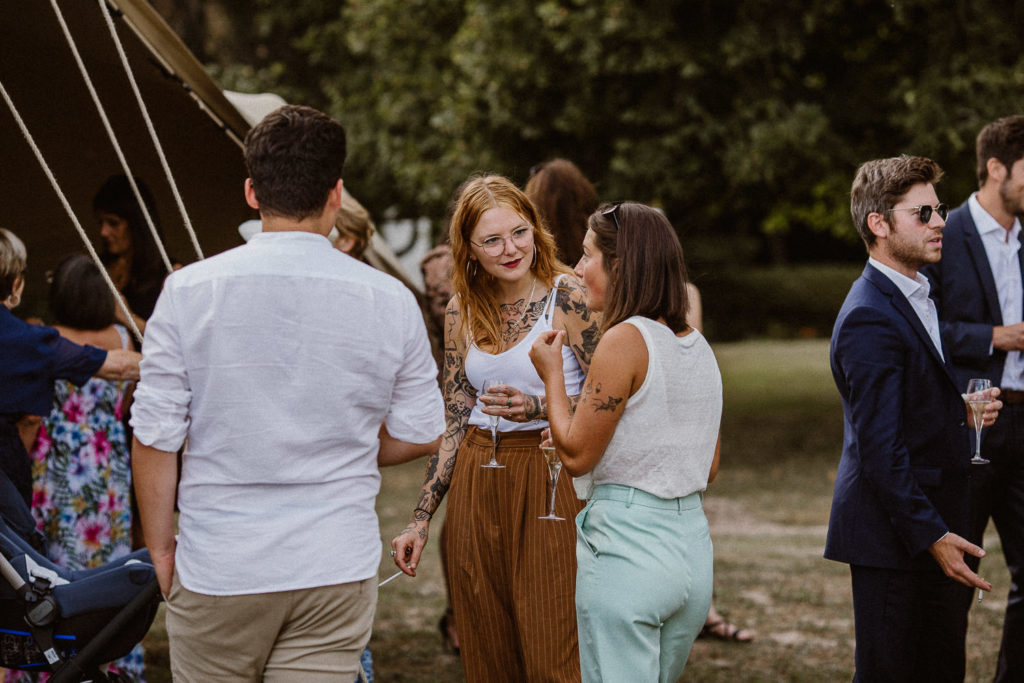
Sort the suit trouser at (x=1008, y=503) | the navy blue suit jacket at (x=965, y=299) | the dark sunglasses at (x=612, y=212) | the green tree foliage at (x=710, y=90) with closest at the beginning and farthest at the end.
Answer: the dark sunglasses at (x=612, y=212) → the suit trouser at (x=1008, y=503) → the navy blue suit jacket at (x=965, y=299) → the green tree foliage at (x=710, y=90)

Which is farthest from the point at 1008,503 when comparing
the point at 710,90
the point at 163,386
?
the point at 710,90

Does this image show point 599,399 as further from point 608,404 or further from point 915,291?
point 915,291

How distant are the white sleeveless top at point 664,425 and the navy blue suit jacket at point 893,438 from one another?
2.51 feet

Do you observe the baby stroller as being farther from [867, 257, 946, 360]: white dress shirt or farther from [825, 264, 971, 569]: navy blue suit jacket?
[867, 257, 946, 360]: white dress shirt

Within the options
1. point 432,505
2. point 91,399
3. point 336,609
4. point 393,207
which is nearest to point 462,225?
point 432,505

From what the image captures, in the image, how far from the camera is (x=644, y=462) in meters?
2.92

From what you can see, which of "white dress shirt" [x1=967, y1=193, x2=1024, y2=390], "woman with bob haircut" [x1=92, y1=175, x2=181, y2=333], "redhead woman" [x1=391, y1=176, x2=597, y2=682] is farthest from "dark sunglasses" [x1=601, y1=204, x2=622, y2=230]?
"woman with bob haircut" [x1=92, y1=175, x2=181, y2=333]

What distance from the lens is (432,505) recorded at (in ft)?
12.1

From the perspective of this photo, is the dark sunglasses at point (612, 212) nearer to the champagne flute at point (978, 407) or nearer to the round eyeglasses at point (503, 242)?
the round eyeglasses at point (503, 242)

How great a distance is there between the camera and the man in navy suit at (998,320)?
425 centimetres

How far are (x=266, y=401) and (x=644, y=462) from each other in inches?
40.0

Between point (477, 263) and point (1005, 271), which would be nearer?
point (477, 263)

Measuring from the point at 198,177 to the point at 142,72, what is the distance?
97cm

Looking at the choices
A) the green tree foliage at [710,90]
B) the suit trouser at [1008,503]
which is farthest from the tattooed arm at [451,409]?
the green tree foliage at [710,90]
